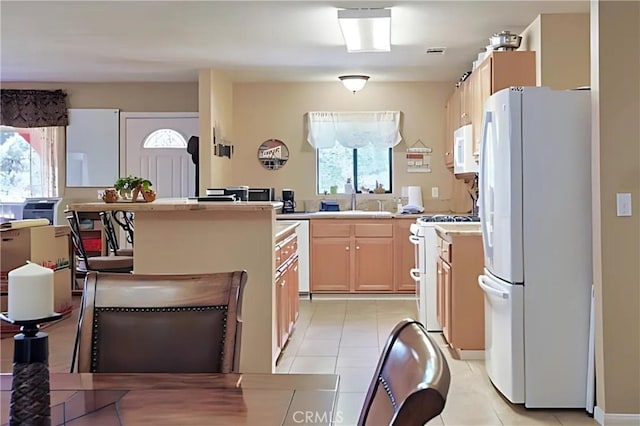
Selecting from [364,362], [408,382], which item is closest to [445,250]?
[364,362]

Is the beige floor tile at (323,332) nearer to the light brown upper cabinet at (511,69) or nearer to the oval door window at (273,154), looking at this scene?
the light brown upper cabinet at (511,69)

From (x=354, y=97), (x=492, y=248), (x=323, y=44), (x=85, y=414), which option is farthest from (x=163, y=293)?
(x=354, y=97)

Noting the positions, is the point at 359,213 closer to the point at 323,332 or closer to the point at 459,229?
the point at 323,332

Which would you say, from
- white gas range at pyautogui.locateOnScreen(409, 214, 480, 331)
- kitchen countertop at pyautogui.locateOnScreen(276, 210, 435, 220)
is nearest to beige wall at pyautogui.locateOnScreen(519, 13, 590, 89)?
white gas range at pyautogui.locateOnScreen(409, 214, 480, 331)

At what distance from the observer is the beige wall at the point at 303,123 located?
6.85 m

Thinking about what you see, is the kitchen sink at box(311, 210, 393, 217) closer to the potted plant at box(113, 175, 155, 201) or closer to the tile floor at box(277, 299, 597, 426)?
the tile floor at box(277, 299, 597, 426)

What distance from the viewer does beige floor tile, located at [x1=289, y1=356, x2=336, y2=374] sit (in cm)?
377

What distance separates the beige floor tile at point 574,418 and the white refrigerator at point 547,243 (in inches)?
1.7

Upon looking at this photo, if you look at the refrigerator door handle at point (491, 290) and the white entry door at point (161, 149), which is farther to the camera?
the white entry door at point (161, 149)

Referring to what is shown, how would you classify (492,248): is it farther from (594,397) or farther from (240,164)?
(240,164)

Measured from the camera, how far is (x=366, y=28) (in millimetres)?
4281

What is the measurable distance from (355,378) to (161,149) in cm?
434

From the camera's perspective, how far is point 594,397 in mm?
2930

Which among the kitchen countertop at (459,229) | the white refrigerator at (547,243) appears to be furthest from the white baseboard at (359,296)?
the white refrigerator at (547,243)
